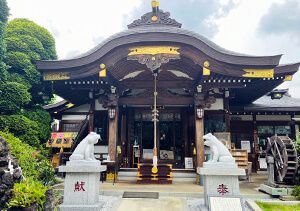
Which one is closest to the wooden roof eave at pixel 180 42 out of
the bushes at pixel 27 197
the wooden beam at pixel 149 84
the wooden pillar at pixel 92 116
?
the wooden beam at pixel 149 84

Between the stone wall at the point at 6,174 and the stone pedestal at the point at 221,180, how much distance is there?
459 cm

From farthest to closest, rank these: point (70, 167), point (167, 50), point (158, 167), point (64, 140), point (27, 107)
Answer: point (64, 140)
point (27, 107)
point (158, 167)
point (167, 50)
point (70, 167)

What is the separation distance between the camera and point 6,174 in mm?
5668

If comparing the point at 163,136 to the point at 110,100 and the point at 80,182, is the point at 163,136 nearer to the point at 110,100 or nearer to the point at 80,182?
the point at 110,100

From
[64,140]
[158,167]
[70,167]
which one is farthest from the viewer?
[64,140]

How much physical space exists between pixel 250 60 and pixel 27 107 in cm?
1087

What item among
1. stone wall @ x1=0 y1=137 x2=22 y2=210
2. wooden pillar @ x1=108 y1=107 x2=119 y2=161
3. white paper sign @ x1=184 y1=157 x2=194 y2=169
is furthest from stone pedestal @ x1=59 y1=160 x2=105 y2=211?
white paper sign @ x1=184 y1=157 x2=194 y2=169

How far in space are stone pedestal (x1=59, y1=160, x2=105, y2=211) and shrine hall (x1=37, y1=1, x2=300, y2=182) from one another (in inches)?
144

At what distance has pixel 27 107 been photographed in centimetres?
1251

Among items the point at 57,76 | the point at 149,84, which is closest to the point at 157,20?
the point at 149,84

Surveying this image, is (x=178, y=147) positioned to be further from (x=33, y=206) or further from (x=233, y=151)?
(x=33, y=206)

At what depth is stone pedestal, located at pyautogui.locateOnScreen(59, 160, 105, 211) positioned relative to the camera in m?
6.00

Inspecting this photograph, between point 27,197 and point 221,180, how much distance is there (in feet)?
14.7

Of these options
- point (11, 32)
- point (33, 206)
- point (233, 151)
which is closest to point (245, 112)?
point (233, 151)
